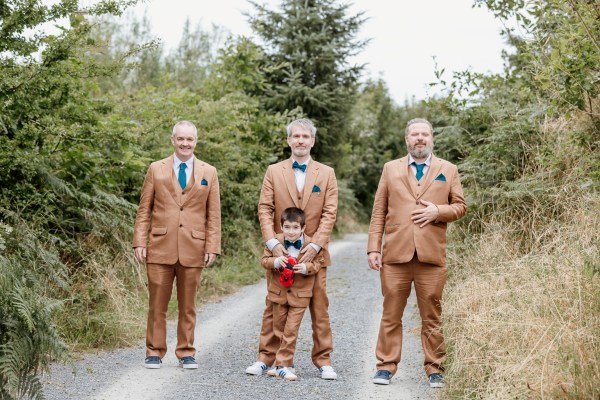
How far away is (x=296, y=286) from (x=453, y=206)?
143 cm

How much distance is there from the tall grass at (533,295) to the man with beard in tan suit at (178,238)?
2218 millimetres

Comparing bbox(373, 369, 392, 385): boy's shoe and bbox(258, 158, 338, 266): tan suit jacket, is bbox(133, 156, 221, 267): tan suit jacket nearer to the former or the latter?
bbox(258, 158, 338, 266): tan suit jacket

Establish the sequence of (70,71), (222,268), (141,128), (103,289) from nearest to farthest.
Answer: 1. (70,71)
2. (103,289)
3. (141,128)
4. (222,268)

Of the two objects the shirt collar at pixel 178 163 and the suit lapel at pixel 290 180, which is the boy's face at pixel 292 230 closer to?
the suit lapel at pixel 290 180

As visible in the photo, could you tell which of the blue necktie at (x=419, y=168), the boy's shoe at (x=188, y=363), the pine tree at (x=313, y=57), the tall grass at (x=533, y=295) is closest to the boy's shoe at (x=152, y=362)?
the boy's shoe at (x=188, y=363)

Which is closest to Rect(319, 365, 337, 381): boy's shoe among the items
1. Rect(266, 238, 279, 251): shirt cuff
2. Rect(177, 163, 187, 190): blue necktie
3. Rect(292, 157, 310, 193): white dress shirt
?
Rect(266, 238, 279, 251): shirt cuff

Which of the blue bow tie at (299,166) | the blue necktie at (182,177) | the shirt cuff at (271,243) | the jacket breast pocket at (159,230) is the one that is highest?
the blue bow tie at (299,166)

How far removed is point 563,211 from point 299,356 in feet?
10.5

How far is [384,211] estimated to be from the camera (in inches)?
241

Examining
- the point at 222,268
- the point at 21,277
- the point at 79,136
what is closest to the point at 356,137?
the point at 222,268

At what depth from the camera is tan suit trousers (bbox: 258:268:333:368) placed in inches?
242

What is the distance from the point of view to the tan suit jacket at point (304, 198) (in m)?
6.21

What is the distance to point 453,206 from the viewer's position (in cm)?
587

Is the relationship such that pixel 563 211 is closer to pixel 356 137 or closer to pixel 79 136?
pixel 79 136
